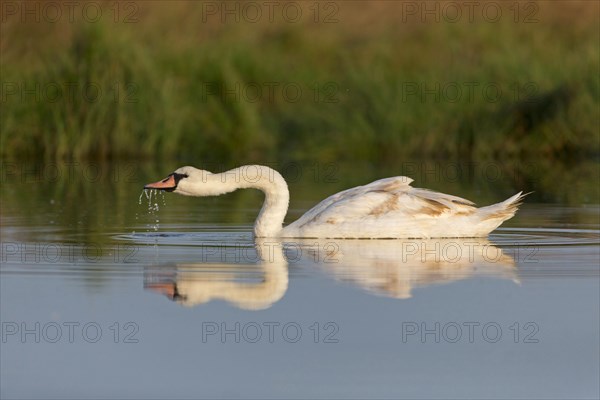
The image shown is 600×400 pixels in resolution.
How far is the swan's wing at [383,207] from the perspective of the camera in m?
11.0

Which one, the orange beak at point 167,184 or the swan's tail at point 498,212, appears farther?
the swan's tail at point 498,212

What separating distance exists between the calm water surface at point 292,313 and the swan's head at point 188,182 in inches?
15.4

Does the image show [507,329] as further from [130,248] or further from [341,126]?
[341,126]

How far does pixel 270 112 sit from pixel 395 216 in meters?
13.8

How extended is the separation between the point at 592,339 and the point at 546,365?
57cm

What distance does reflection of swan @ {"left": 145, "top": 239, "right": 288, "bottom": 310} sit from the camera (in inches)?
313

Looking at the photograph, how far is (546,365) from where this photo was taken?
6.43 m

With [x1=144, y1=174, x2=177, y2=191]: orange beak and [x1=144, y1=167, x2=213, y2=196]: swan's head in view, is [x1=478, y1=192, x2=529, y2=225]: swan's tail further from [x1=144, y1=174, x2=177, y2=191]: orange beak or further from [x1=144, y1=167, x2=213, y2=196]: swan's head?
[x1=144, y1=174, x2=177, y2=191]: orange beak

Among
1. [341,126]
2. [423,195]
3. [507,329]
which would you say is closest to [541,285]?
[507,329]

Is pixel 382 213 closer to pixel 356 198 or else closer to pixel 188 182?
pixel 356 198

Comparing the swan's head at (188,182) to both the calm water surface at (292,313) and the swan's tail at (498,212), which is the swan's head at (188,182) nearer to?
the calm water surface at (292,313)

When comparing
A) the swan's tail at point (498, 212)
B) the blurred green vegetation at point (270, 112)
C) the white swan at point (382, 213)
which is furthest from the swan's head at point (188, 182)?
the blurred green vegetation at point (270, 112)

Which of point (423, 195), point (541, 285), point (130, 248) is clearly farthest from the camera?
point (423, 195)

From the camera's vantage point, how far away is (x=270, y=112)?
24.7 metres
